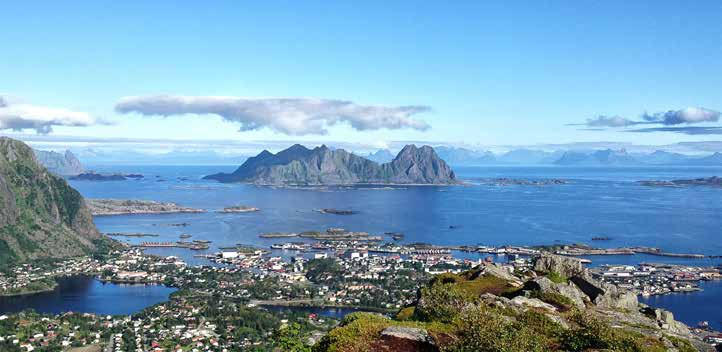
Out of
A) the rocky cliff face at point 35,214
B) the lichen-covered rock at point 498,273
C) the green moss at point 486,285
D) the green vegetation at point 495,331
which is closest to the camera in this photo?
the green vegetation at point 495,331

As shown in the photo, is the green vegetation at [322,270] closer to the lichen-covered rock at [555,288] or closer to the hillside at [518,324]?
the hillside at [518,324]

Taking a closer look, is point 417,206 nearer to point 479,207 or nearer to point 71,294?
point 479,207

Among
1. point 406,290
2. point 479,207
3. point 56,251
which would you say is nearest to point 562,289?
point 406,290

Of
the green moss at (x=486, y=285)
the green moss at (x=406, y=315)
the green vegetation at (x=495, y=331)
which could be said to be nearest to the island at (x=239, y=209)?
the green moss at (x=486, y=285)

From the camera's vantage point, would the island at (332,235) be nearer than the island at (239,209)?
Yes

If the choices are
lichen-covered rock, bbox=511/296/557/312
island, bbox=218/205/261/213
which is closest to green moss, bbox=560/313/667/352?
lichen-covered rock, bbox=511/296/557/312
